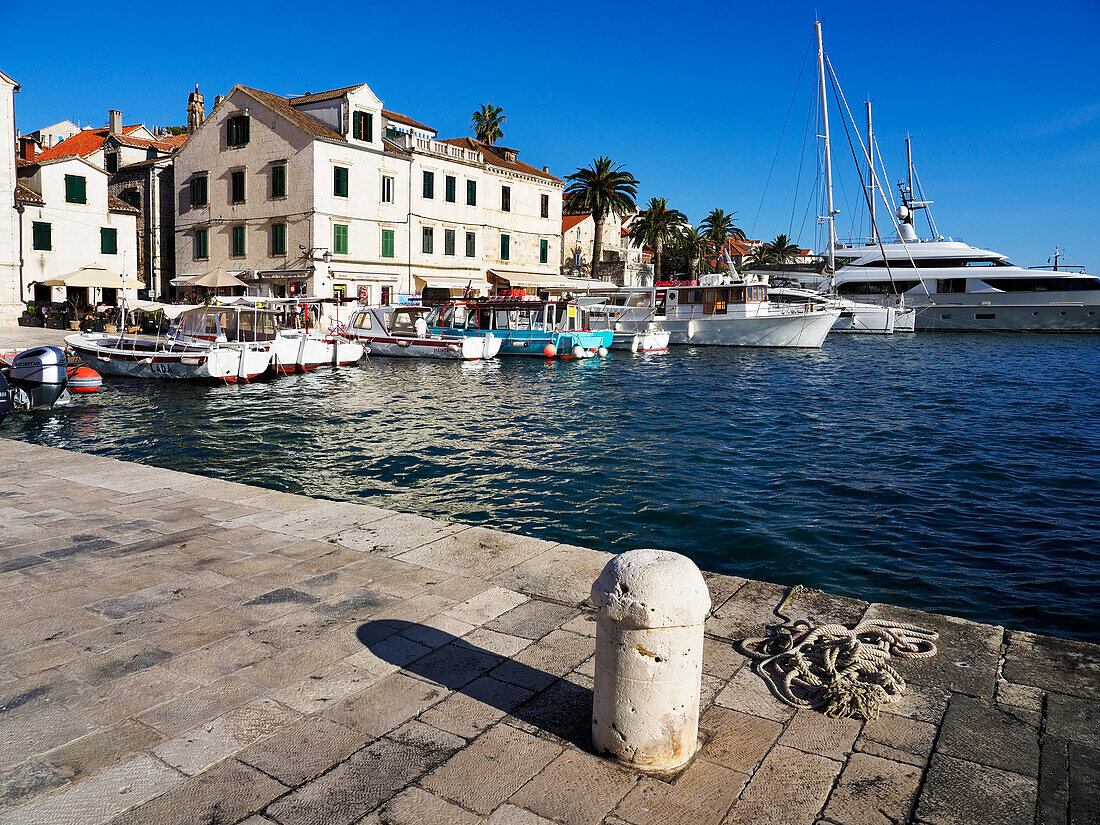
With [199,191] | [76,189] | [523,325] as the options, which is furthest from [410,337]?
[76,189]

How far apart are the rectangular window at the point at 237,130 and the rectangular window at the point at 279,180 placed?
2.76 m

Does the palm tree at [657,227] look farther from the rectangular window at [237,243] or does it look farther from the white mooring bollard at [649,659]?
the white mooring bollard at [649,659]

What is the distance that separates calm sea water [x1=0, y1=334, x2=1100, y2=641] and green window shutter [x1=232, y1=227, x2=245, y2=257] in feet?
52.9

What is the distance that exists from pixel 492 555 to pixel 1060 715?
3825mm

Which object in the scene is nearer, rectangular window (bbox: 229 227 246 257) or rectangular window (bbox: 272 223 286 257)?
rectangular window (bbox: 272 223 286 257)

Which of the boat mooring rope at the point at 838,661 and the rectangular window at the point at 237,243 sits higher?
the rectangular window at the point at 237,243

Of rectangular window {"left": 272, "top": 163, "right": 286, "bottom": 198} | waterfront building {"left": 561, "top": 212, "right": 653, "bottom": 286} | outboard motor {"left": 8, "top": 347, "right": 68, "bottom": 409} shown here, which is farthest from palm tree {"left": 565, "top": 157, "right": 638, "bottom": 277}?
outboard motor {"left": 8, "top": 347, "right": 68, "bottom": 409}

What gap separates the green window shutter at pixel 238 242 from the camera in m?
41.5

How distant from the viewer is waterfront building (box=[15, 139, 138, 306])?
36406mm

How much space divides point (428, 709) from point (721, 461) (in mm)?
11309

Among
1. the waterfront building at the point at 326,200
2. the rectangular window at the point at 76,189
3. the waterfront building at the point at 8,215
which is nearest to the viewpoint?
the waterfront building at the point at 8,215

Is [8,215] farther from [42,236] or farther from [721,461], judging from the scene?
[721,461]

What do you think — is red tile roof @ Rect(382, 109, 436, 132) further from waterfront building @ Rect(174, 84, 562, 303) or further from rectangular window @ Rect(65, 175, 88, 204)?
rectangular window @ Rect(65, 175, 88, 204)

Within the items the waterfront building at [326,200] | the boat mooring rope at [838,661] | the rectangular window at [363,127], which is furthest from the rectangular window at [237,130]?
the boat mooring rope at [838,661]
